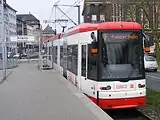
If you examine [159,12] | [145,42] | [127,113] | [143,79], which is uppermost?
[159,12]

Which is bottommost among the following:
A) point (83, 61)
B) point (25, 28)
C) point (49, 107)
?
point (49, 107)

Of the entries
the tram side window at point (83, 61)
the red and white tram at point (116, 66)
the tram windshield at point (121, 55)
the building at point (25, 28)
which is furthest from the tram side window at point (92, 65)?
the building at point (25, 28)

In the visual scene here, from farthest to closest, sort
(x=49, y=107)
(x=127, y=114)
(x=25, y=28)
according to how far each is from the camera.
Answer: (x=25, y=28) → (x=127, y=114) → (x=49, y=107)

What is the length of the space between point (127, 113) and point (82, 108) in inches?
139

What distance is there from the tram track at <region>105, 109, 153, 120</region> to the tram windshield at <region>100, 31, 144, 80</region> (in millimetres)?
1356

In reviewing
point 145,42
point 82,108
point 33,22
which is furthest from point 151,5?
point 33,22

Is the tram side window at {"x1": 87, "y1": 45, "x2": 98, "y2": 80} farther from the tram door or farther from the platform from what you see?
the platform

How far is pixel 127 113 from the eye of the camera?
14070 millimetres

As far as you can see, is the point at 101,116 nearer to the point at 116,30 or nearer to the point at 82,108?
the point at 82,108

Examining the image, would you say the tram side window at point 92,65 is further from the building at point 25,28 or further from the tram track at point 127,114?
the building at point 25,28

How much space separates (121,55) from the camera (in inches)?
523

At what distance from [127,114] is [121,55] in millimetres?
2195

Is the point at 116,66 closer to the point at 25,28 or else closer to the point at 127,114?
the point at 127,114

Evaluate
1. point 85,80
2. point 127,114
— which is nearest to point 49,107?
point 85,80
